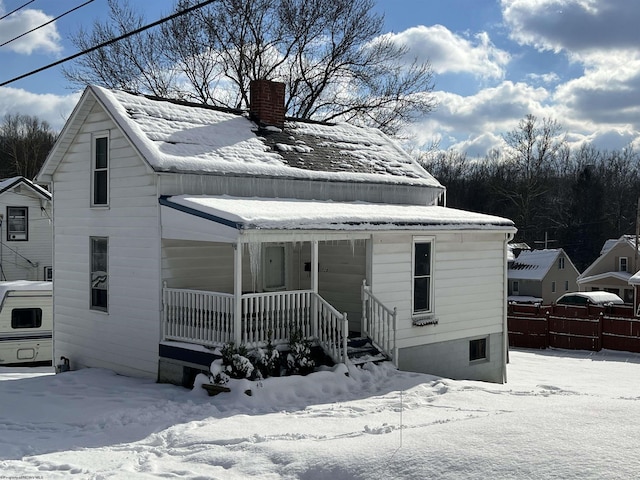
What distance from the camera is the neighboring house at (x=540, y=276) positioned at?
49031 millimetres

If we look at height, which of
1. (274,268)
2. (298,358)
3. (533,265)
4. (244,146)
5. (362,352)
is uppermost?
(244,146)

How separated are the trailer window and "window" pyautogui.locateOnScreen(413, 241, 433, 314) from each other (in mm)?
10621

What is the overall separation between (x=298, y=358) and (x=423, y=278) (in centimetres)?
417

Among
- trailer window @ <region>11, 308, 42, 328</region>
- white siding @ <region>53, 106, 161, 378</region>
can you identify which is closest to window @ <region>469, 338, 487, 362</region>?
white siding @ <region>53, 106, 161, 378</region>

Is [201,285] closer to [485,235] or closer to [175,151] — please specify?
[175,151]

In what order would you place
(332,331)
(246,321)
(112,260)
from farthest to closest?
(112,260)
(332,331)
(246,321)

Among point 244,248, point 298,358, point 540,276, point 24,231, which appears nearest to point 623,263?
point 540,276

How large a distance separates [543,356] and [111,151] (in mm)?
16500

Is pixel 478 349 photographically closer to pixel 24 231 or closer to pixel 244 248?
pixel 244 248

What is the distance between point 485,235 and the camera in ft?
52.3

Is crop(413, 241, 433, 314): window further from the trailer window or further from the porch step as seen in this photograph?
the trailer window

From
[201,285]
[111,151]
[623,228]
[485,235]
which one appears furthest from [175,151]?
[623,228]

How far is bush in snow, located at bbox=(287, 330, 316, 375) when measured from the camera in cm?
1147

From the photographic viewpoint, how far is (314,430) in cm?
859
